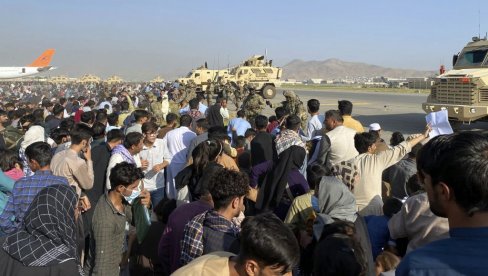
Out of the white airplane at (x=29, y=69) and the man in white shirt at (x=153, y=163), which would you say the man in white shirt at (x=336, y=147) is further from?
the white airplane at (x=29, y=69)

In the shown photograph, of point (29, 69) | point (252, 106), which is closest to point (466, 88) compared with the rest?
point (252, 106)

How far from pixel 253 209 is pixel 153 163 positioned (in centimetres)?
156

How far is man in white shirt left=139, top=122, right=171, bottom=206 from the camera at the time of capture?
5.61 metres

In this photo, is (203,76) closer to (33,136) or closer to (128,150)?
(33,136)

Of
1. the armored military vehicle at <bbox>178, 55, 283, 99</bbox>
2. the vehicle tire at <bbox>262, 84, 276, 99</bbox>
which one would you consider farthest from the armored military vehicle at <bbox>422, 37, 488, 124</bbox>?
the armored military vehicle at <bbox>178, 55, 283, 99</bbox>

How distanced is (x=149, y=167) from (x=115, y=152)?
0.74 meters

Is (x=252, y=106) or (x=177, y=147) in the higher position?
(x=252, y=106)

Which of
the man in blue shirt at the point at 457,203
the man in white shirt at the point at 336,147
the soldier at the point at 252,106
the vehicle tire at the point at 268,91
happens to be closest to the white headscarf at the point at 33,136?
the man in white shirt at the point at 336,147

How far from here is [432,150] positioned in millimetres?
1592

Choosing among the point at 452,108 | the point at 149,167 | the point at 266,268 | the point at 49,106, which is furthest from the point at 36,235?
the point at 452,108

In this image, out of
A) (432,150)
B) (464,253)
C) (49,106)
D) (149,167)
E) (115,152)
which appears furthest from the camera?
(49,106)

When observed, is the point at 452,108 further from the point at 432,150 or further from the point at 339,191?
the point at 432,150

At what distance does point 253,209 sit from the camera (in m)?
4.92

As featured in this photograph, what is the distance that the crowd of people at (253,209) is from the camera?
1522 mm
